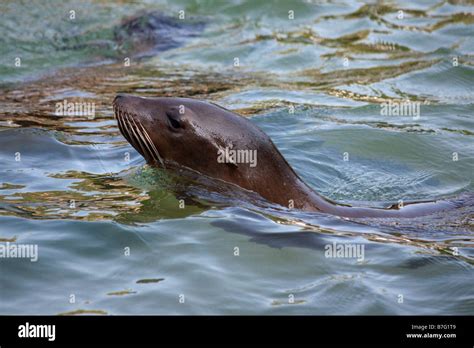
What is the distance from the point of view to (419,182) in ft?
24.2

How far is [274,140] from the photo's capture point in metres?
8.12

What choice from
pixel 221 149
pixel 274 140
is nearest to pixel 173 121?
pixel 221 149

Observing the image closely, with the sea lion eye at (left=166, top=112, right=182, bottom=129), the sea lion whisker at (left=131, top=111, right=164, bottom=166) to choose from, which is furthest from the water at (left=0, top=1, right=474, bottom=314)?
the sea lion eye at (left=166, top=112, right=182, bottom=129)

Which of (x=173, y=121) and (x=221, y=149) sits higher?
(x=173, y=121)

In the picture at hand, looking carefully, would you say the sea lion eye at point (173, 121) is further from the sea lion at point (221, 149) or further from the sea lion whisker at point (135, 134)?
the sea lion whisker at point (135, 134)

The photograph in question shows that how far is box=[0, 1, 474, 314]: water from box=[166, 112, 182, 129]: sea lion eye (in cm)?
35

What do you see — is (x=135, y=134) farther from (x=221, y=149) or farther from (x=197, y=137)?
(x=221, y=149)

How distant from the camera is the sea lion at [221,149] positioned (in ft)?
19.2

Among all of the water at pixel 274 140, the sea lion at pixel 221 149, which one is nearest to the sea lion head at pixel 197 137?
the sea lion at pixel 221 149

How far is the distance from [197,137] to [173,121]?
0.73 ft

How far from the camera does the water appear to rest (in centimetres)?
470

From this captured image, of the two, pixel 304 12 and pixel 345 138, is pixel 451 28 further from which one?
pixel 345 138

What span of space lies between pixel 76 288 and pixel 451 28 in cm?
953
